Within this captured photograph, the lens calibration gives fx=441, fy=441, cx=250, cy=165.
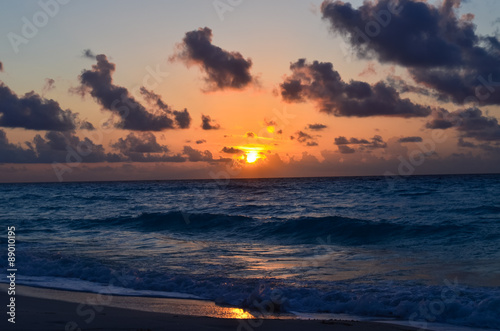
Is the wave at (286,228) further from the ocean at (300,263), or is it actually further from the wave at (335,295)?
the wave at (335,295)

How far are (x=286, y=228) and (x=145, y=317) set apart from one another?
18.1 m

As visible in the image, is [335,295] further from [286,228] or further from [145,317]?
[286,228]

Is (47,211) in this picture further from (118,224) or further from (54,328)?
(54,328)

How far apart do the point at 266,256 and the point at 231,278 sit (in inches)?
190

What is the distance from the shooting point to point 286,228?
2625 cm

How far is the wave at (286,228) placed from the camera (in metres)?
22.4

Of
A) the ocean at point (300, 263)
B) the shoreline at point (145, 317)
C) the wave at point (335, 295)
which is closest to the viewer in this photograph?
the shoreline at point (145, 317)

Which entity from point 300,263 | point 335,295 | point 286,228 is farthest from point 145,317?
point 286,228

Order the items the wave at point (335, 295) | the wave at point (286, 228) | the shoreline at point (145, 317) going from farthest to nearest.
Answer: the wave at point (286, 228) → the wave at point (335, 295) → the shoreline at point (145, 317)

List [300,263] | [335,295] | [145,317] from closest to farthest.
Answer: [145,317]
[335,295]
[300,263]

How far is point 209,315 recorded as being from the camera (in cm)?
912

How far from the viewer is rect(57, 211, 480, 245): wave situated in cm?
2236

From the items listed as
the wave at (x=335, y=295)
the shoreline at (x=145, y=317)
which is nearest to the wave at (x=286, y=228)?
the wave at (x=335, y=295)

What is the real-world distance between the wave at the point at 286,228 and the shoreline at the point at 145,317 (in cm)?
1274
